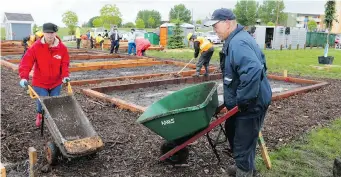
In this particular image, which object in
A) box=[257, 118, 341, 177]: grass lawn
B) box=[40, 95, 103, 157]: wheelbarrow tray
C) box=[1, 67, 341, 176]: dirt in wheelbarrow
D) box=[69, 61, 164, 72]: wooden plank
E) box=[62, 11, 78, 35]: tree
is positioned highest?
box=[62, 11, 78, 35]: tree

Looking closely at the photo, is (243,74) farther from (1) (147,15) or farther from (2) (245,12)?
(1) (147,15)

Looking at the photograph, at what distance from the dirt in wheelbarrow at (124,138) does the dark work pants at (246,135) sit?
571mm

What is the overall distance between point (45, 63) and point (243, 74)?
2.95 meters

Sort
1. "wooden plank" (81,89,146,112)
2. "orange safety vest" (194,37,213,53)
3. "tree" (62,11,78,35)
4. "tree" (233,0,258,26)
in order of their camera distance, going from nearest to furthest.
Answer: "wooden plank" (81,89,146,112), "orange safety vest" (194,37,213,53), "tree" (62,11,78,35), "tree" (233,0,258,26)

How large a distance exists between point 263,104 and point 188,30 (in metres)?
28.7

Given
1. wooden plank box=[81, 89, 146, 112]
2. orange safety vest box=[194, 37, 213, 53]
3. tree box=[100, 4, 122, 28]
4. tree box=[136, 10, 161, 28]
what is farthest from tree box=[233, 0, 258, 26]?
wooden plank box=[81, 89, 146, 112]

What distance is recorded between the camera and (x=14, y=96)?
722 cm

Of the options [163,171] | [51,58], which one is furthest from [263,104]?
[51,58]

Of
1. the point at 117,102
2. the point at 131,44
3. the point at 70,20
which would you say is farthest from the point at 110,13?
the point at 117,102

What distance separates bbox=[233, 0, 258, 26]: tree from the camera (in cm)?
7750

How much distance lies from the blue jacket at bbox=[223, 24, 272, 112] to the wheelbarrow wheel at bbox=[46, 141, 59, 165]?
1.97 metres

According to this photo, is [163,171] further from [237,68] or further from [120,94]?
[120,94]

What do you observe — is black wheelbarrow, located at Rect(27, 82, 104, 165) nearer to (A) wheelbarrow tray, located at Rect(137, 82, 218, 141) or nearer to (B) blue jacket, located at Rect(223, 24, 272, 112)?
(A) wheelbarrow tray, located at Rect(137, 82, 218, 141)

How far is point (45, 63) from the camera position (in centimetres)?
467
